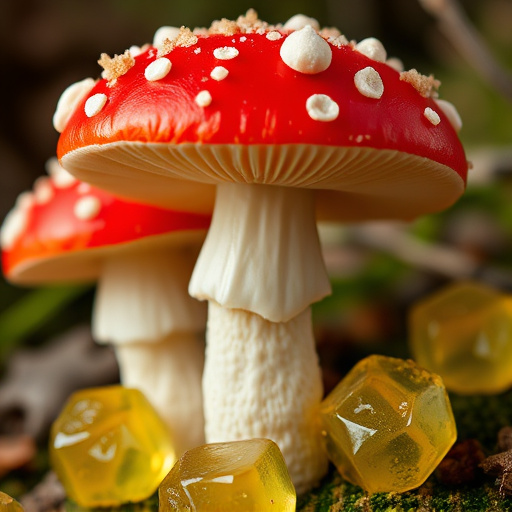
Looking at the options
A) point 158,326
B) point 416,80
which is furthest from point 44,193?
point 416,80

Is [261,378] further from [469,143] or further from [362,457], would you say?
[469,143]

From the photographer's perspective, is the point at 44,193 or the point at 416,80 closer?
the point at 416,80

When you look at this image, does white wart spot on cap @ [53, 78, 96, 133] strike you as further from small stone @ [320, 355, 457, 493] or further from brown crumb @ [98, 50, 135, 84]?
small stone @ [320, 355, 457, 493]

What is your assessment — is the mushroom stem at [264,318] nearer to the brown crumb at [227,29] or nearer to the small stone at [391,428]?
the small stone at [391,428]

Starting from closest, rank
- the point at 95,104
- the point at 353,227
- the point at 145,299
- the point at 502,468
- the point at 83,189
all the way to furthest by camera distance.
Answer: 1. the point at 95,104
2. the point at 502,468
3. the point at 83,189
4. the point at 145,299
5. the point at 353,227

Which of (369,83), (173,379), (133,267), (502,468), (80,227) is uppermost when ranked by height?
(369,83)

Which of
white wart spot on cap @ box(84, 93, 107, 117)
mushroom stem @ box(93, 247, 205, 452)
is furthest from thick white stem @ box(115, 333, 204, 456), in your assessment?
white wart spot on cap @ box(84, 93, 107, 117)

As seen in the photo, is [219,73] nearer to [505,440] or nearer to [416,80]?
[416,80]
